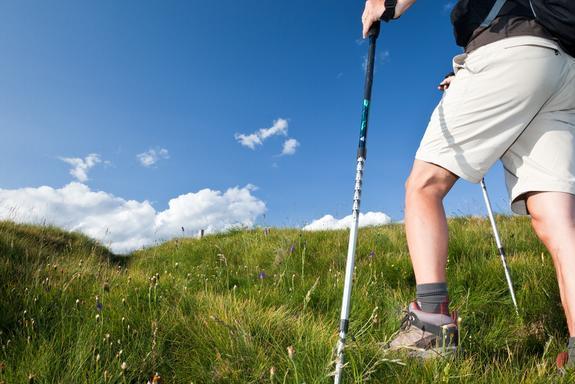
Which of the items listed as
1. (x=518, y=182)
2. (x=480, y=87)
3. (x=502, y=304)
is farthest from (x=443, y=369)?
(x=502, y=304)

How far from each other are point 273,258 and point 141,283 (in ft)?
Answer: 7.77

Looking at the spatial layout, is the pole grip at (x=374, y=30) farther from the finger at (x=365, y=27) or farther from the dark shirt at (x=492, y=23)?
the dark shirt at (x=492, y=23)

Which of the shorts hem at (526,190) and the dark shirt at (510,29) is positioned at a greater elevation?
the dark shirt at (510,29)

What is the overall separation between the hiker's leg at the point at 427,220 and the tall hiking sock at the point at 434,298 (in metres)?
0.04

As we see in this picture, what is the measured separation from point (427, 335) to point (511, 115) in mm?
1408

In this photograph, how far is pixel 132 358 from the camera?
103 inches

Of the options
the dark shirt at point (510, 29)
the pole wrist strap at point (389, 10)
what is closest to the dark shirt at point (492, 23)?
the dark shirt at point (510, 29)

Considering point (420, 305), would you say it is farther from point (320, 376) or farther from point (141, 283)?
point (141, 283)

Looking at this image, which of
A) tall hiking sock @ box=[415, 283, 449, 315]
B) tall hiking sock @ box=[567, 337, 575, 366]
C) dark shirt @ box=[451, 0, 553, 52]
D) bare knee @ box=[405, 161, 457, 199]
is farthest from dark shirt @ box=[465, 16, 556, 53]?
tall hiking sock @ box=[567, 337, 575, 366]

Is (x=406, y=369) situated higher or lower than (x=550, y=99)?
lower

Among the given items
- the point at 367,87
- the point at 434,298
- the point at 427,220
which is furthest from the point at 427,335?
the point at 367,87

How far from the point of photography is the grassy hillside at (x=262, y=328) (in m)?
2.32

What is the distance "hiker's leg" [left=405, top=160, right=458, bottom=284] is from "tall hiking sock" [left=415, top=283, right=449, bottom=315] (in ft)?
0.12

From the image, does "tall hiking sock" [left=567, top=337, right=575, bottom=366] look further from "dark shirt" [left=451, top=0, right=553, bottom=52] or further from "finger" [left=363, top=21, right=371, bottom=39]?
"finger" [left=363, top=21, right=371, bottom=39]
